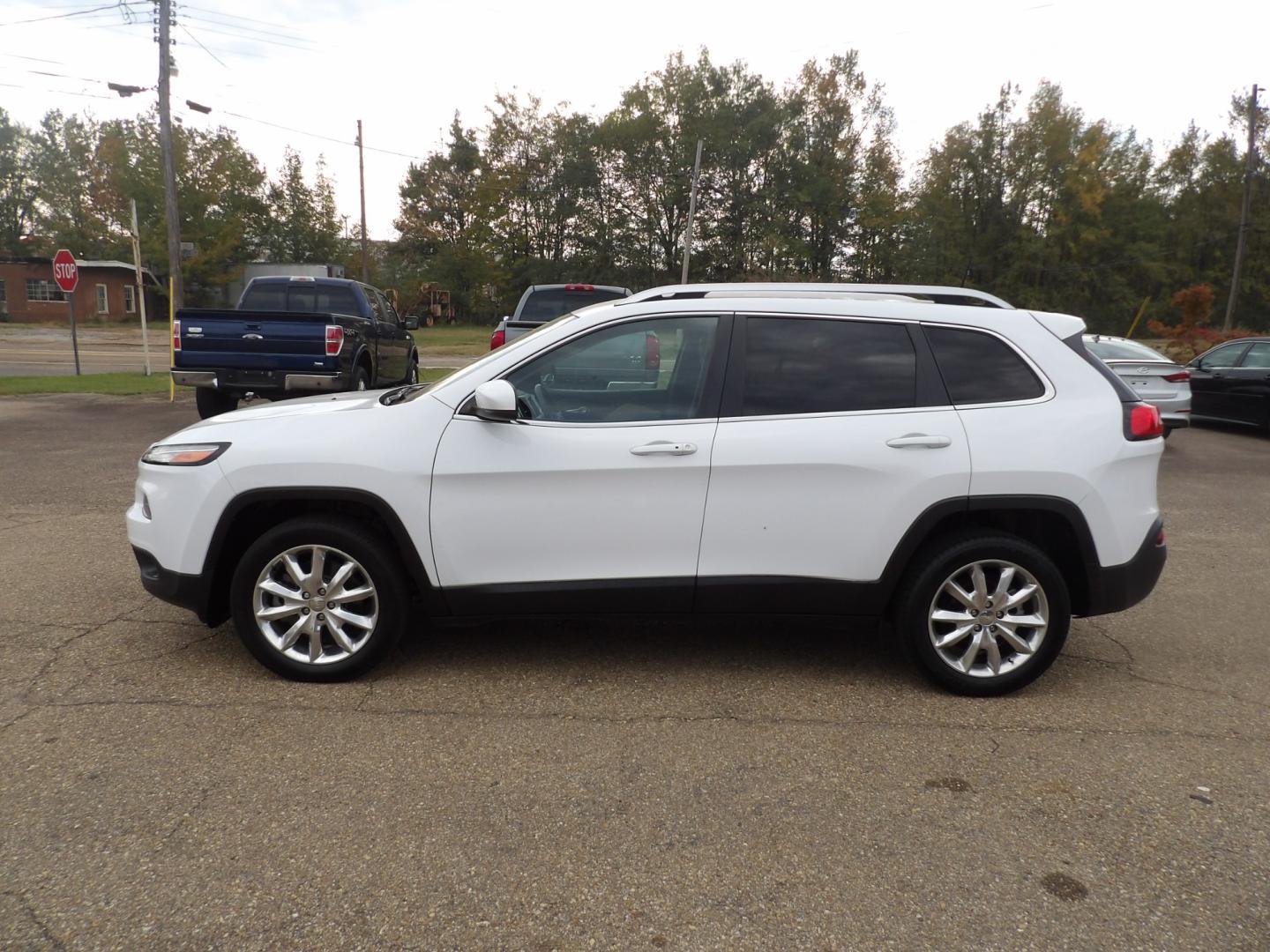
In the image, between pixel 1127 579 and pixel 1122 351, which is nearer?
pixel 1127 579

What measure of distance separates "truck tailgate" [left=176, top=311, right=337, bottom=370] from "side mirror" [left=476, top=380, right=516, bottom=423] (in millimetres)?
8513

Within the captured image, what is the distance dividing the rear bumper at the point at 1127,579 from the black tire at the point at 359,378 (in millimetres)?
10036

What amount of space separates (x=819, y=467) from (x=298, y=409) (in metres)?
2.35

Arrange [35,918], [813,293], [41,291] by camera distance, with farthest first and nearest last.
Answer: [41,291], [813,293], [35,918]

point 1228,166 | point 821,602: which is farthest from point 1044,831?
point 1228,166

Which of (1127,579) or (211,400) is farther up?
(1127,579)

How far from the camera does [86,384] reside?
17766mm

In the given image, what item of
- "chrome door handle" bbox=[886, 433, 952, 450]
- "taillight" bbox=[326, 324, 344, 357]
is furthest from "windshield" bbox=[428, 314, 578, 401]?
"taillight" bbox=[326, 324, 344, 357]

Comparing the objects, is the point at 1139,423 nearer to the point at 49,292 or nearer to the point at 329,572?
the point at 329,572

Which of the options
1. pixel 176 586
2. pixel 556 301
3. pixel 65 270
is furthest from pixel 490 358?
pixel 65 270

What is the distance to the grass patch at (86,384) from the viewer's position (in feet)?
55.1

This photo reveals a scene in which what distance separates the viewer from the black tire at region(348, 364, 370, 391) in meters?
12.3

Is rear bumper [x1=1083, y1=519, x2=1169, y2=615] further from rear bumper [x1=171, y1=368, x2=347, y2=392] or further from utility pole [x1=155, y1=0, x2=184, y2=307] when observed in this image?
utility pole [x1=155, y1=0, x2=184, y2=307]

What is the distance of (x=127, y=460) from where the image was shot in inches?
388
